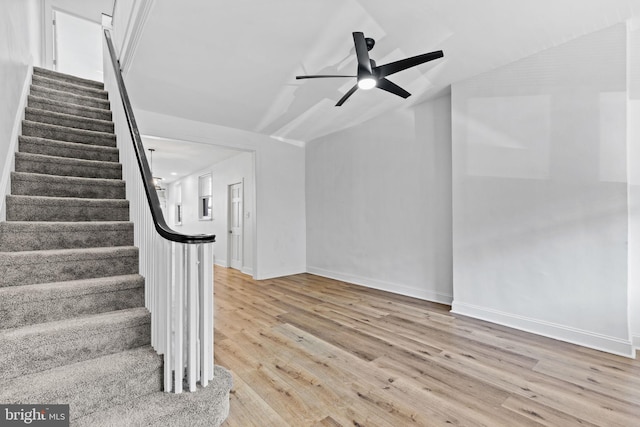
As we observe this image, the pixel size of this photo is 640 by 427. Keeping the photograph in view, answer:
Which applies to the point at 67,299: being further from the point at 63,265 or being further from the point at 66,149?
the point at 66,149

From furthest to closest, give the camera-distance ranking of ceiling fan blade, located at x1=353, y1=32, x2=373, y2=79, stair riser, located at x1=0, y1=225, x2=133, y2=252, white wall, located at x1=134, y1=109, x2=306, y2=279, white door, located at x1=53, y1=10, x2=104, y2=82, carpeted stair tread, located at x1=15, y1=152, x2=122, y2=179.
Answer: white door, located at x1=53, y1=10, x2=104, y2=82 < white wall, located at x1=134, y1=109, x2=306, y2=279 < carpeted stair tread, located at x1=15, y1=152, x2=122, y2=179 < ceiling fan blade, located at x1=353, y1=32, x2=373, y2=79 < stair riser, located at x1=0, y1=225, x2=133, y2=252

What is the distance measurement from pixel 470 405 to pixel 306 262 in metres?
4.59

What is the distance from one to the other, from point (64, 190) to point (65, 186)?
0.12 ft

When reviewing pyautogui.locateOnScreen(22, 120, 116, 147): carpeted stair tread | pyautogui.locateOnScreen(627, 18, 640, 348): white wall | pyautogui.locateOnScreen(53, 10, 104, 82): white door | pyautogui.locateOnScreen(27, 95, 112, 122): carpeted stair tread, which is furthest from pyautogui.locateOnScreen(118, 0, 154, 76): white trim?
pyautogui.locateOnScreen(53, 10, 104, 82): white door

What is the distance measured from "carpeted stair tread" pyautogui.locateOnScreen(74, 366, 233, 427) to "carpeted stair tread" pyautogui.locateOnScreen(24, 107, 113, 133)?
309cm

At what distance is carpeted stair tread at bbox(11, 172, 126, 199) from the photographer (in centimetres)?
244

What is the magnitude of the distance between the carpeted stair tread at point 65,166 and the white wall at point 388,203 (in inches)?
137

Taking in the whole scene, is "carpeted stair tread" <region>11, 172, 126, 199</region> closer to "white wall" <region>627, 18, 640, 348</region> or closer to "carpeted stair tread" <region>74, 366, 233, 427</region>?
"carpeted stair tread" <region>74, 366, 233, 427</region>

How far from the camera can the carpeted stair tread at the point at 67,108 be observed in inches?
129

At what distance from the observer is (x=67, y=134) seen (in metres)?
3.09

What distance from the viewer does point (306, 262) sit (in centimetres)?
630

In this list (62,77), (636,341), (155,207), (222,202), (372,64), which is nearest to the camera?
(155,207)

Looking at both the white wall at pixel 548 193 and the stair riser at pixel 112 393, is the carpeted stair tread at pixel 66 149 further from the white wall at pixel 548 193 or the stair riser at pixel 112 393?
the white wall at pixel 548 193

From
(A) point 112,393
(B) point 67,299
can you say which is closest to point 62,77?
(B) point 67,299
